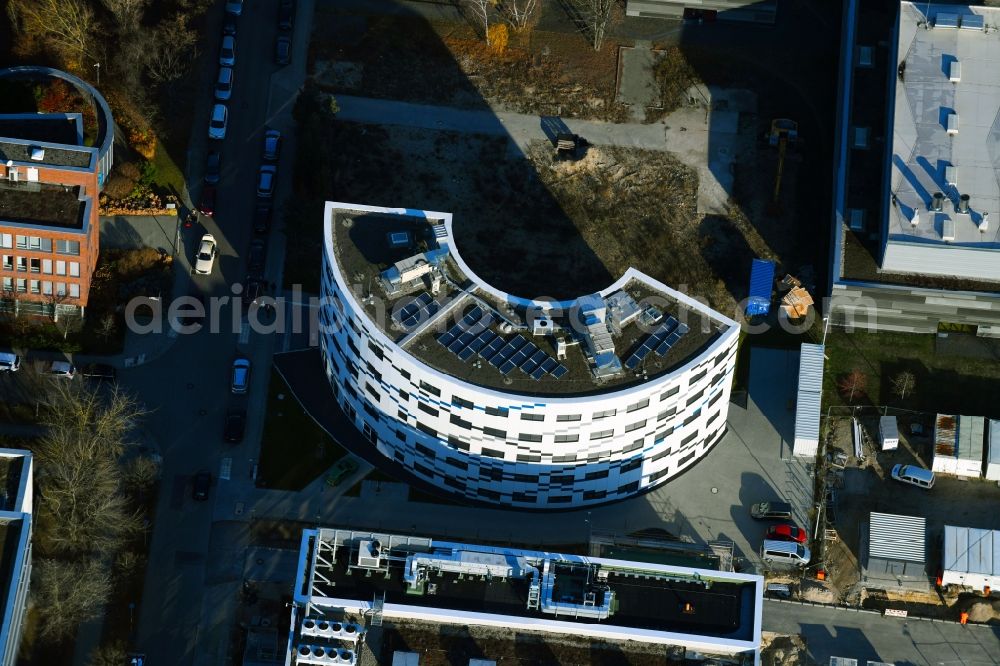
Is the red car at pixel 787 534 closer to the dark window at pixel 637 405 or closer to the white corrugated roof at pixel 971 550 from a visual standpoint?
the white corrugated roof at pixel 971 550

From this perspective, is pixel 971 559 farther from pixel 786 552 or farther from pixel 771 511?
pixel 771 511

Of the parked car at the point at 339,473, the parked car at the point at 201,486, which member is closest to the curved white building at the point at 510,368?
the parked car at the point at 339,473

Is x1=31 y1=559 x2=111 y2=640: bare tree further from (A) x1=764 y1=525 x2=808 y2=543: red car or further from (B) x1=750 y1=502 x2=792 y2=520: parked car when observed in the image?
(A) x1=764 y1=525 x2=808 y2=543: red car

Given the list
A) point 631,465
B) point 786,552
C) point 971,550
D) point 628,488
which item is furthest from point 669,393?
point 971,550

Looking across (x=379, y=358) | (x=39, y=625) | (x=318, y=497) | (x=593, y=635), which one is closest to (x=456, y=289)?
(x=379, y=358)

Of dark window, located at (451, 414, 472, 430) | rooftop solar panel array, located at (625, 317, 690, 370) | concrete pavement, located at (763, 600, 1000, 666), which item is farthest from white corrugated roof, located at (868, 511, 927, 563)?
dark window, located at (451, 414, 472, 430)

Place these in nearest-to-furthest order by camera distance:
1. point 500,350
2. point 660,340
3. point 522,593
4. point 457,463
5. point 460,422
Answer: point 522,593, point 500,350, point 460,422, point 660,340, point 457,463
